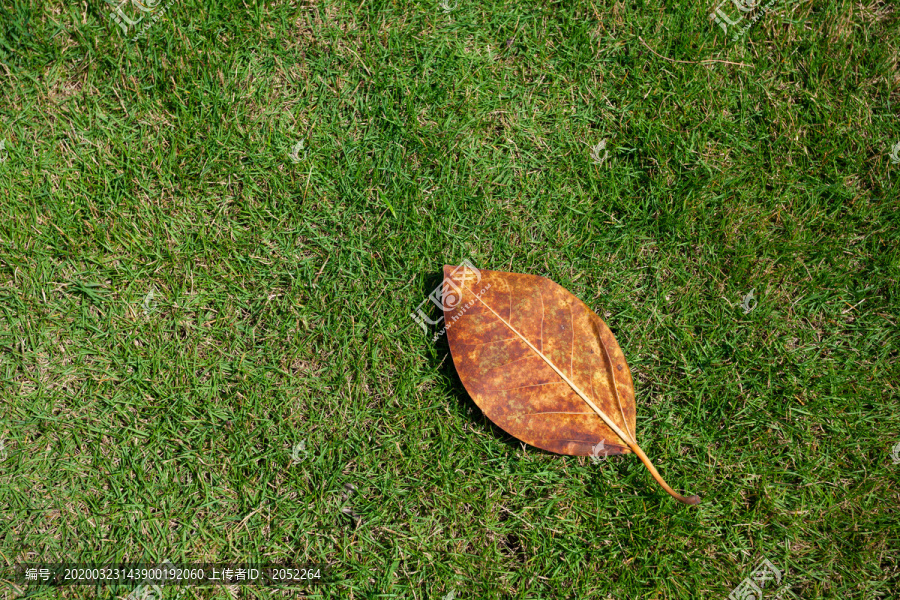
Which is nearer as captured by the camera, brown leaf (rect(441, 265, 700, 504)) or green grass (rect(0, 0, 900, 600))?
brown leaf (rect(441, 265, 700, 504))

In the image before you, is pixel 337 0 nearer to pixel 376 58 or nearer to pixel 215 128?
pixel 376 58

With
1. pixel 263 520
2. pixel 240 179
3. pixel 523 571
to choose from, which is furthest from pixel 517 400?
pixel 240 179

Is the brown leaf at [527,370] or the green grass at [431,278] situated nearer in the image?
the brown leaf at [527,370]

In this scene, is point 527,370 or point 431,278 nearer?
point 527,370
